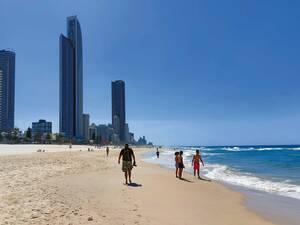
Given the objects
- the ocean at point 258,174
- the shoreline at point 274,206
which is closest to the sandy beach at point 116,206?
the shoreline at point 274,206

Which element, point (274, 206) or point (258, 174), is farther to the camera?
point (258, 174)

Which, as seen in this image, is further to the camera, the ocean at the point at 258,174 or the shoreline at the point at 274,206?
the ocean at the point at 258,174

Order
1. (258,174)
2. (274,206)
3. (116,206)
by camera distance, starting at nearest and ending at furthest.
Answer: (116,206) < (274,206) < (258,174)

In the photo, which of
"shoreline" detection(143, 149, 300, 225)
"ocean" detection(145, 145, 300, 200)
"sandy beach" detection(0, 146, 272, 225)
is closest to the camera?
"sandy beach" detection(0, 146, 272, 225)

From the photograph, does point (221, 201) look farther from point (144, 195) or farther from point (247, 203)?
point (144, 195)

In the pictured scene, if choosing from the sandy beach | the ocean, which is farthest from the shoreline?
the ocean

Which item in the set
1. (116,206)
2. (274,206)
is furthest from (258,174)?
(116,206)

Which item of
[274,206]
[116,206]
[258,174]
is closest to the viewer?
[116,206]

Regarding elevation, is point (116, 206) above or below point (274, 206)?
above

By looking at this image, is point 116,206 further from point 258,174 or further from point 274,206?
point 258,174

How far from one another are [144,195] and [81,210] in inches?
145

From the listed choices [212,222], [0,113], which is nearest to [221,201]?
[212,222]

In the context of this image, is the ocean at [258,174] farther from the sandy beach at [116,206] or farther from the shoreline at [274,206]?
the sandy beach at [116,206]

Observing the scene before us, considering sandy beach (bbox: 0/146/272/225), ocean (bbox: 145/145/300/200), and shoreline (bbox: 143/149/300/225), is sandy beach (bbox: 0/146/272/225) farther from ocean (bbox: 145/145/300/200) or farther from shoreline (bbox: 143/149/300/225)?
ocean (bbox: 145/145/300/200)
